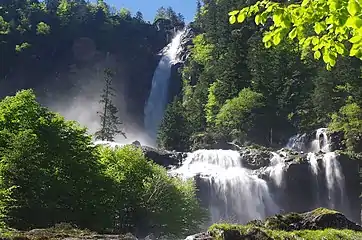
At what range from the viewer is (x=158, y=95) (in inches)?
3642

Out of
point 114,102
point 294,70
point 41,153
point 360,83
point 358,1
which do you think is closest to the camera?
point 358,1

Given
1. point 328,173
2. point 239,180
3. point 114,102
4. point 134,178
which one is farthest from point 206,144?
point 114,102

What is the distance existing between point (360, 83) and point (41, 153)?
45.0 meters

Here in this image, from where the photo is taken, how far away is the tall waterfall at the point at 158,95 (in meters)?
89.9

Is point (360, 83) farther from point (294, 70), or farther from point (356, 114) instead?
point (294, 70)

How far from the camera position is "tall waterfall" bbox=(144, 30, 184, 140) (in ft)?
295

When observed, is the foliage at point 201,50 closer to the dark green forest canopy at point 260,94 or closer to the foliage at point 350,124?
the dark green forest canopy at point 260,94

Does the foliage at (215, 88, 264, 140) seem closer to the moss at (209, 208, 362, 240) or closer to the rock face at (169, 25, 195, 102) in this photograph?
the rock face at (169, 25, 195, 102)

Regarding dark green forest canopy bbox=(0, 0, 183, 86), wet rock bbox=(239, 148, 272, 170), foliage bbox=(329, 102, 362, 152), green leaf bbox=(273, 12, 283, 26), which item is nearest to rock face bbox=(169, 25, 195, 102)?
dark green forest canopy bbox=(0, 0, 183, 86)

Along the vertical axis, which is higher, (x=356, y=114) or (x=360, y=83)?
(x=360, y=83)

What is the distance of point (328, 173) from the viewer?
45406mm

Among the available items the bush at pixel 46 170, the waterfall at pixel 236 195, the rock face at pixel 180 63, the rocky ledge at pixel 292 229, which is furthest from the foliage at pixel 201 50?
the rocky ledge at pixel 292 229

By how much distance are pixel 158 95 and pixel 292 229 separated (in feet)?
262

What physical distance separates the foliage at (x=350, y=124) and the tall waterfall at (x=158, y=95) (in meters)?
41.2
